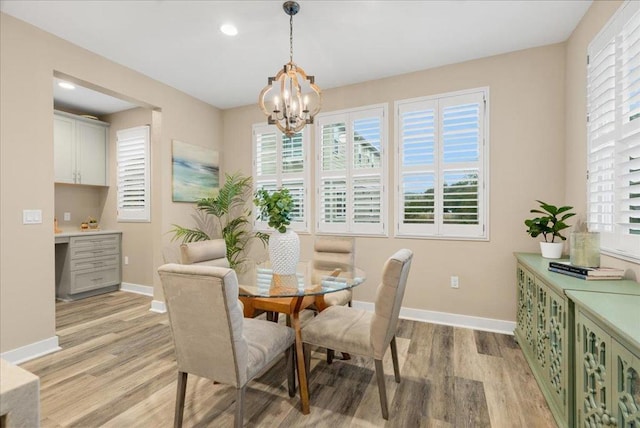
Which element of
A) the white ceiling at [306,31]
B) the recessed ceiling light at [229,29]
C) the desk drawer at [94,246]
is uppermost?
the white ceiling at [306,31]

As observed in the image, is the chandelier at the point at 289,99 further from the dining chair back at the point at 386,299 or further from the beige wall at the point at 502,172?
the beige wall at the point at 502,172

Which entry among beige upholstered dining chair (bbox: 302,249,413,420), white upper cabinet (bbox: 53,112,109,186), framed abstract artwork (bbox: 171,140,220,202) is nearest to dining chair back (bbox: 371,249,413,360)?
beige upholstered dining chair (bbox: 302,249,413,420)

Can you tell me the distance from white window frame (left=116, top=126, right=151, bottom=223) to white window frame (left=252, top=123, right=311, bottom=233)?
5.37 ft

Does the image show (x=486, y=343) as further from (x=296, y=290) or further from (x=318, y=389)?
(x=296, y=290)

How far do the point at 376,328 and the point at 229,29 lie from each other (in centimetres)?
271

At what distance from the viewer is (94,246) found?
4.54 meters

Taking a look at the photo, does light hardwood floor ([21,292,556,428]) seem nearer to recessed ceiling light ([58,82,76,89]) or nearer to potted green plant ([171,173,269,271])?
potted green plant ([171,173,269,271])

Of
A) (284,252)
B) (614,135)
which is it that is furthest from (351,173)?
(614,135)

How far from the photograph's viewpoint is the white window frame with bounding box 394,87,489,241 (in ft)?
10.5

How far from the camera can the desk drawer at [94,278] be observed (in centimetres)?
429

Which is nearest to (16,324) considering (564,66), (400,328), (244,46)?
(244,46)

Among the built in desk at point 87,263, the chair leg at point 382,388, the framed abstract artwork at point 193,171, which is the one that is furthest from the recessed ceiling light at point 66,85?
the chair leg at point 382,388

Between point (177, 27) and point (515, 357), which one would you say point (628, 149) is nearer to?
point (515, 357)

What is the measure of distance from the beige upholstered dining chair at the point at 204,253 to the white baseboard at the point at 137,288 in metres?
2.41
